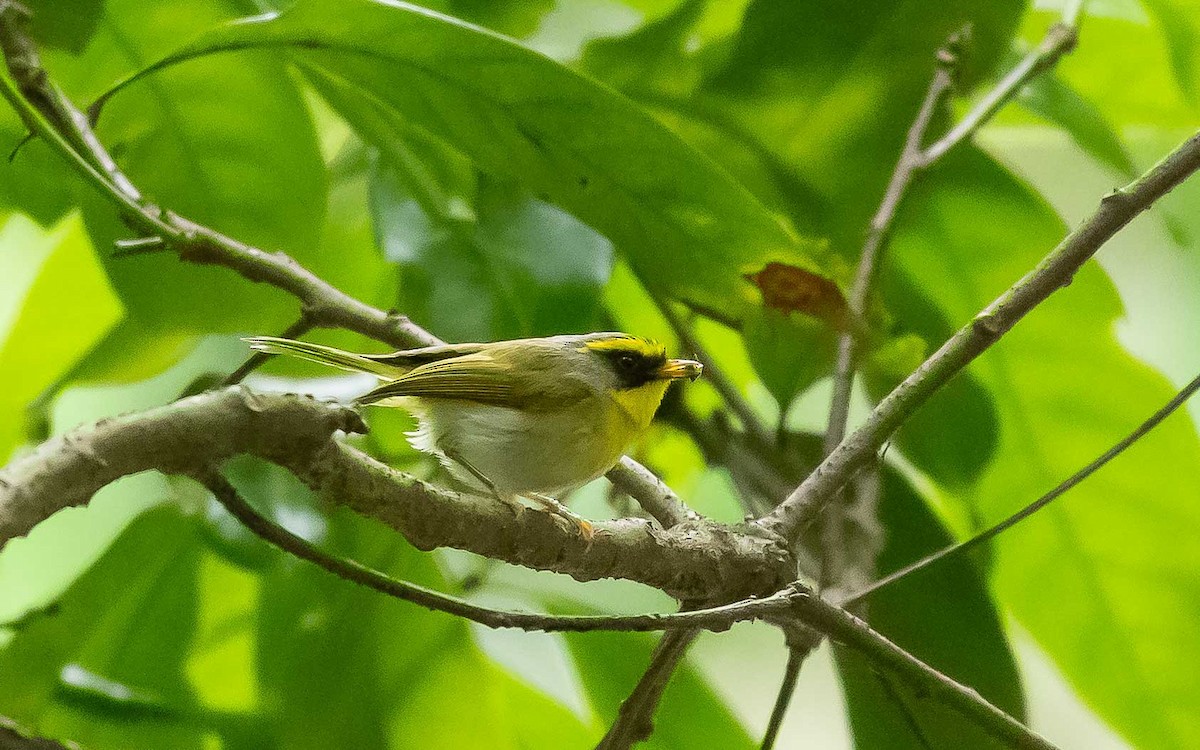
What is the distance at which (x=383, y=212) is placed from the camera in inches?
43.3

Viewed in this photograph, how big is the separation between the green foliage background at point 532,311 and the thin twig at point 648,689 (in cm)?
21

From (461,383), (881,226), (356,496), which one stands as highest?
(881,226)

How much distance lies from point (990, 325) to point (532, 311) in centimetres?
50

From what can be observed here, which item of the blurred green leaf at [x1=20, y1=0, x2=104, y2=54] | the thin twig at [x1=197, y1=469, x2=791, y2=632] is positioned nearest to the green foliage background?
the blurred green leaf at [x1=20, y1=0, x2=104, y2=54]

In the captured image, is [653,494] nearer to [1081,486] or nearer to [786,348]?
[786,348]

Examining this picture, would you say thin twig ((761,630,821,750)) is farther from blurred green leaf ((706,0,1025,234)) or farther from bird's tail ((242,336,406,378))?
blurred green leaf ((706,0,1025,234))

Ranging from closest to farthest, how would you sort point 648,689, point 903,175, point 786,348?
point 648,689 → point 786,348 → point 903,175

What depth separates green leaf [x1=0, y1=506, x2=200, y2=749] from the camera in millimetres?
944

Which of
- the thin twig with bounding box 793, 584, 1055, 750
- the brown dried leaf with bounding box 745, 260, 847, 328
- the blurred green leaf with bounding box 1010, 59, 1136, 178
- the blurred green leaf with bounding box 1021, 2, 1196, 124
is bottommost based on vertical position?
the thin twig with bounding box 793, 584, 1055, 750

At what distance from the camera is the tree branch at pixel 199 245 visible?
2.64ft

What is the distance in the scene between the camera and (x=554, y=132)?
2.99 ft

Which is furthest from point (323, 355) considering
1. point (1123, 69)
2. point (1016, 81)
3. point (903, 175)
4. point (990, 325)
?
point (1123, 69)

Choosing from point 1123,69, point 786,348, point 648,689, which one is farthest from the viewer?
point 1123,69

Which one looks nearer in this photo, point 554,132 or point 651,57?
point 554,132
